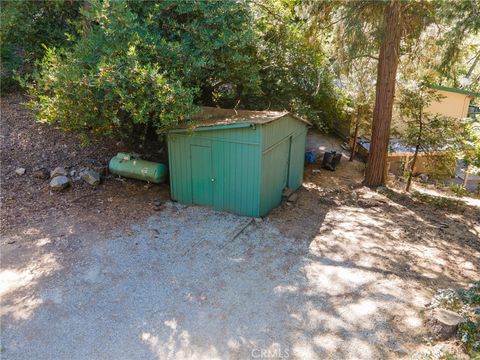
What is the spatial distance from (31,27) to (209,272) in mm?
10303

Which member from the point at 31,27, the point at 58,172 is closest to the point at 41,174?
the point at 58,172

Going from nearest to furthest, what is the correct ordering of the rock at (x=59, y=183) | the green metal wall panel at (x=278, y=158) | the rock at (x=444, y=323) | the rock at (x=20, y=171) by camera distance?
the rock at (x=444, y=323) < the green metal wall panel at (x=278, y=158) < the rock at (x=59, y=183) < the rock at (x=20, y=171)

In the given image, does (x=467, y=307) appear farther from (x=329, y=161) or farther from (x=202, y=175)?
(x=329, y=161)

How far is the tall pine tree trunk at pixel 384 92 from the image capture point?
33.0 ft

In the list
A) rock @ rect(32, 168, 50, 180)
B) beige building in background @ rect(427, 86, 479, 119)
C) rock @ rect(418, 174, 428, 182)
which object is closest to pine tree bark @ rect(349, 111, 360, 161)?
rock @ rect(418, 174, 428, 182)

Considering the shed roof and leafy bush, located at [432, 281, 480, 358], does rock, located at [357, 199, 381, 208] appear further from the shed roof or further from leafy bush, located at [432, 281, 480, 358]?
leafy bush, located at [432, 281, 480, 358]

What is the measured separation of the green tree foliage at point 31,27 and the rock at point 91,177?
15.6 ft

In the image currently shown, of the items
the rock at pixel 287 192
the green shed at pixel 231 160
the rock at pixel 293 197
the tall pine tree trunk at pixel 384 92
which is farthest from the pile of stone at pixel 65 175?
the tall pine tree trunk at pixel 384 92

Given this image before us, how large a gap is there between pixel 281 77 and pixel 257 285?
24.6 feet

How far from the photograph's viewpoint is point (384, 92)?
10820mm

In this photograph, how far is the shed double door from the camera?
873 cm

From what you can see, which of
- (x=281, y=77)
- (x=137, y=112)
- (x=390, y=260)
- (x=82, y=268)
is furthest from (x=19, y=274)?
(x=281, y=77)

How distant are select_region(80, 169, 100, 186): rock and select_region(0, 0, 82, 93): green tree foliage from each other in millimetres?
4766

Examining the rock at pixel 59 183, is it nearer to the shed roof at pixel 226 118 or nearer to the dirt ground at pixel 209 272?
the dirt ground at pixel 209 272
